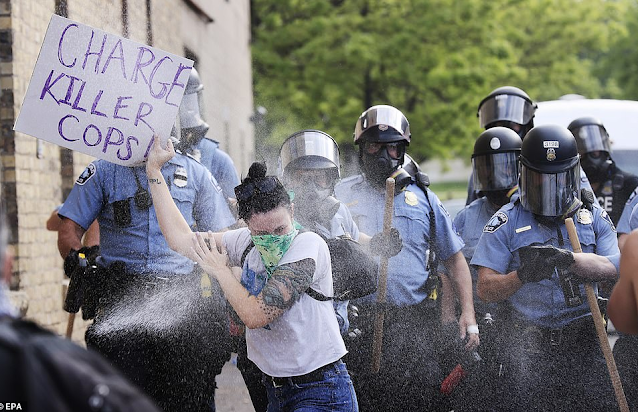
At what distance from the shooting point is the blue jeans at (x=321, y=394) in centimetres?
377

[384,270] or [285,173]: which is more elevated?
[285,173]

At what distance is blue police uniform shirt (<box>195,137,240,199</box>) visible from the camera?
6332mm

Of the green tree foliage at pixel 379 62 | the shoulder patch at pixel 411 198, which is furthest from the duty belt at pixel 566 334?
the green tree foliage at pixel 379 62

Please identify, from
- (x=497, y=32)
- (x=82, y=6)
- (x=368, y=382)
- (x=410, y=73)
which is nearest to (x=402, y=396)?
(x=368, y=382)

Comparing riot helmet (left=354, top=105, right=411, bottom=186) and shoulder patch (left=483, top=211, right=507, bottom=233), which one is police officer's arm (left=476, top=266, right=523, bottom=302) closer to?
shoulder patch (left=483, top=211, right=507, bottom=233)

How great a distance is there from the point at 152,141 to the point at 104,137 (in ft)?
0.69

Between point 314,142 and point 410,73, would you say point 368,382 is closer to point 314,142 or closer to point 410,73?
point 314,142

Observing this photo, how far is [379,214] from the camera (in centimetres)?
533

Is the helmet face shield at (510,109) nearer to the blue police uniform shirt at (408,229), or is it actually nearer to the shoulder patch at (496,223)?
the blue police uniform shirt at (408,229)

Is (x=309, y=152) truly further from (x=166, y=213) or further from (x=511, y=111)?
→ (x=511, y=111)

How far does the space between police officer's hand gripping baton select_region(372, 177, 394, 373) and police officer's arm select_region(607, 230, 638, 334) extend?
177cm

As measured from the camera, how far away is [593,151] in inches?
270

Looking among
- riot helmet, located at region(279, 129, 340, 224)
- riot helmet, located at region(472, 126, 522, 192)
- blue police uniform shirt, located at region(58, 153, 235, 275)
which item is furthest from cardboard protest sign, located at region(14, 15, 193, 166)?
riot helmet, located at region(472, 126, 522, 192)

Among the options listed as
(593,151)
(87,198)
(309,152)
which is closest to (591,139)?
(593,151)
